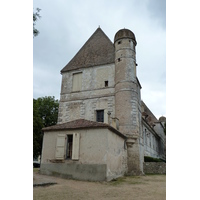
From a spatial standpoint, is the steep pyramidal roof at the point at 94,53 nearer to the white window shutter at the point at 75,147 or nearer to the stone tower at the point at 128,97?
the stone tower at the point at 128,97

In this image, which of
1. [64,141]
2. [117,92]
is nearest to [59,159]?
[64,141]

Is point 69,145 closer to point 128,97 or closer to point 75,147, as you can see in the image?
point 75,147

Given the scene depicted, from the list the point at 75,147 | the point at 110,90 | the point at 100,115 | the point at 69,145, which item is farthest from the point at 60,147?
the point at 110,90

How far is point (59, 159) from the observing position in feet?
36.9

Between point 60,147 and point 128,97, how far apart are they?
22.4 feet

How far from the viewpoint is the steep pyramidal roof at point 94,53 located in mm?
18516

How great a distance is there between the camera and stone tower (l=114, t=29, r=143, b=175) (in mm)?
14531

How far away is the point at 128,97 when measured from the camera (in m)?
15.5

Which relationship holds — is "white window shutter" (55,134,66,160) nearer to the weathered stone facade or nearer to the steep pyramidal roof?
the weathered stone facade

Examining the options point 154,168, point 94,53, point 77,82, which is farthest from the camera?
point 94,53

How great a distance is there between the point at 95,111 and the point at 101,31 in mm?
9777

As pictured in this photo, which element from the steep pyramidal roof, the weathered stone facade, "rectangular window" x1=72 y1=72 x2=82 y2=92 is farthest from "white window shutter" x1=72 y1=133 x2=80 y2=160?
the steep pyramidal roof

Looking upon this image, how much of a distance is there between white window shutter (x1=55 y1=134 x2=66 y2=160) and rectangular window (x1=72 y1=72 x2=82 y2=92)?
7618 millimetres

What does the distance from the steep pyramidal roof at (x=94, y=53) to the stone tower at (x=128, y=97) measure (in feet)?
4.44
